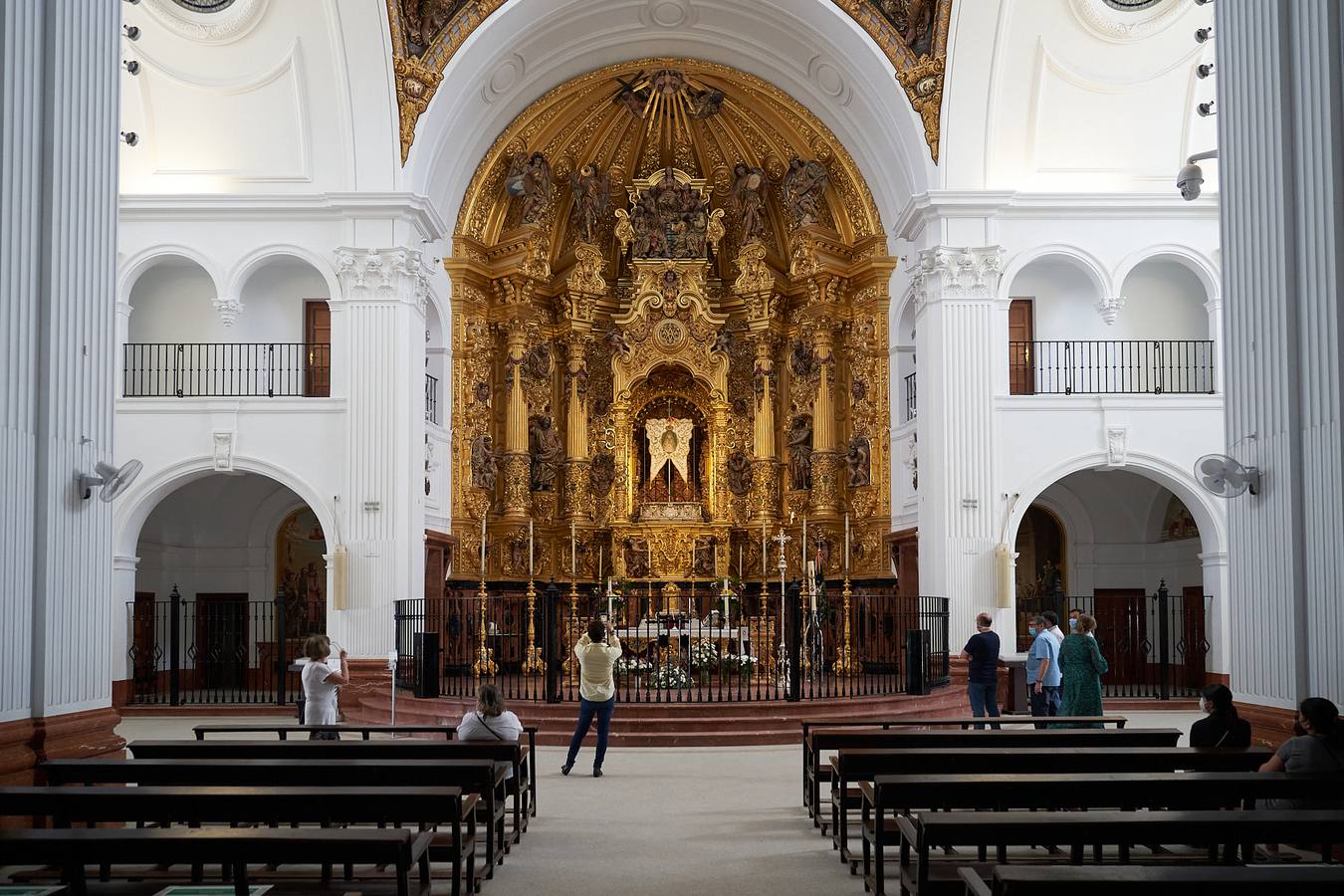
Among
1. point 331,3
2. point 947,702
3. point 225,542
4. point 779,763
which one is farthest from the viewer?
point 225,542

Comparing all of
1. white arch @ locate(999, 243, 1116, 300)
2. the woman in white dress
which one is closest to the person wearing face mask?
the woman in white dress

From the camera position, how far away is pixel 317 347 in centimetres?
2256

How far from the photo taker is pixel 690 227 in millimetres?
25859

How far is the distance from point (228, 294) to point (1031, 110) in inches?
513

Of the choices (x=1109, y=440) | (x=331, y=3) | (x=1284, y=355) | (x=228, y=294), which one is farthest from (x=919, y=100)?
(x=1284, y=355)

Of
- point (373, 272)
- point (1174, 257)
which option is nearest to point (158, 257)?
point (373, 272)

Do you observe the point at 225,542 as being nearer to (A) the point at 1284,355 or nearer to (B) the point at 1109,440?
(B) the point at 1109,440

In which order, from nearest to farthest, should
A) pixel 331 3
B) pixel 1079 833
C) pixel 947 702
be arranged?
pixel 1079 833
pixel 947 702
pixel 331 3

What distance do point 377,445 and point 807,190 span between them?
31.4 feet

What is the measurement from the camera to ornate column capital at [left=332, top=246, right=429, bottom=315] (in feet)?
67.0

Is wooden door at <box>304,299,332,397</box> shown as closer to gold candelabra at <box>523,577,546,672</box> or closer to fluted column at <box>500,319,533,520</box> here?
fluted column at <box>500,319,533,520</box>

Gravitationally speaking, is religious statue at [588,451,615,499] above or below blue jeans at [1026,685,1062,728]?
above

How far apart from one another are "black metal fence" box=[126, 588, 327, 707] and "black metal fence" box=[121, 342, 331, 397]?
3.55 m

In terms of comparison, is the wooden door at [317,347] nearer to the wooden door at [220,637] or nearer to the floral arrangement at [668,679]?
the wooden door at [220,637]
